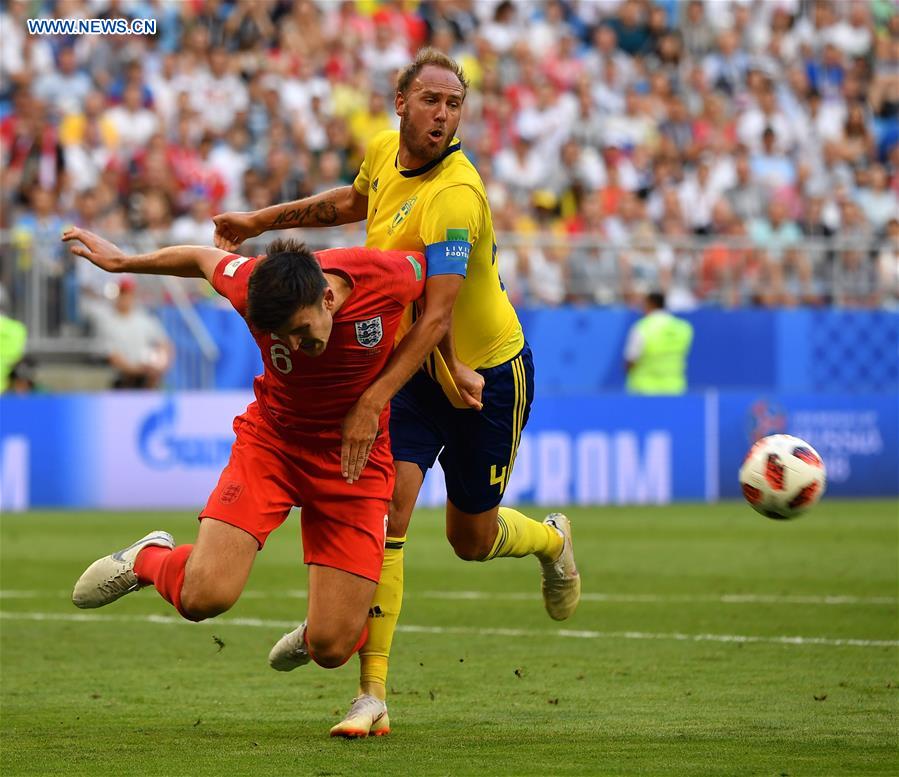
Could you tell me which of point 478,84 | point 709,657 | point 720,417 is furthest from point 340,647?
point 478,84

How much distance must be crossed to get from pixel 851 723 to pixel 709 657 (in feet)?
6.04

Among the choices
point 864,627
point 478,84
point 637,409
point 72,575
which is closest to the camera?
point 864,627

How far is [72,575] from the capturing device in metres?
11.9

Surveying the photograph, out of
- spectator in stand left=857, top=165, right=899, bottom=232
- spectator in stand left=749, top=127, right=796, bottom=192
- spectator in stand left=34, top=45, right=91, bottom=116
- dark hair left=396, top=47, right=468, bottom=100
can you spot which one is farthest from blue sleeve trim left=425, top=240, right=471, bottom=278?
spectator in stand left=857, top=165, right=899, bottom=232

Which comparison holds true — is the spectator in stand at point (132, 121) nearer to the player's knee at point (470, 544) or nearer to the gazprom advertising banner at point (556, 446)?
the gazprom advertising banner at point (556, 446)

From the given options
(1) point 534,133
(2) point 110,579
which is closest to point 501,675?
(2) point 110,579

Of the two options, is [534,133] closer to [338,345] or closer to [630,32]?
[630,32]

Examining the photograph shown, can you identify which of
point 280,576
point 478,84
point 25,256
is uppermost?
point 478,84

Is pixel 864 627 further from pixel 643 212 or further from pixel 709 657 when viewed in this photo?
pixel 643 212

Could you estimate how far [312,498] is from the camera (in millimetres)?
6348

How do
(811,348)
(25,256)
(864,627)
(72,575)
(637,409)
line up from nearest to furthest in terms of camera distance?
(864,627) < (72,575) < (25,256) < (637,409) < (811,348)

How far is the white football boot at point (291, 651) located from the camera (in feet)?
21.8

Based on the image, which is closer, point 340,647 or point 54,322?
point 340,647

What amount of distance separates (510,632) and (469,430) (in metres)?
2.52
